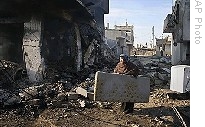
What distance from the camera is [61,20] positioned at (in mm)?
16047

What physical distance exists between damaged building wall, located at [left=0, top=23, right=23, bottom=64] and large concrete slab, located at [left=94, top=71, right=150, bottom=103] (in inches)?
334

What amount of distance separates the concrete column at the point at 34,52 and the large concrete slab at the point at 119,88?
6.11 metres

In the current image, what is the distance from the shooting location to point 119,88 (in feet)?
25.8

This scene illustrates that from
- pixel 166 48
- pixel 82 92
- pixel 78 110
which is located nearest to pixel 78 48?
pixel 82 92

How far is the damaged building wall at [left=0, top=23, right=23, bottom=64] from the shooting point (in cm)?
1498

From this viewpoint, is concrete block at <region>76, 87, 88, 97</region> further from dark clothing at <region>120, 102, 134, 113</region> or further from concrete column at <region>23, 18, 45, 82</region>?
concrete column at <region>23, 18, 45, 82</region>

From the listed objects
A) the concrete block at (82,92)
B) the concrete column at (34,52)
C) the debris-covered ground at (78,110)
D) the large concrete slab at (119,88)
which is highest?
the concrete column at (34,52)

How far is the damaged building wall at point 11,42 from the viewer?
1498 cm

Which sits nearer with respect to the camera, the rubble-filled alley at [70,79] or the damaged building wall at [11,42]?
the rubble-filled alley at [70,79]

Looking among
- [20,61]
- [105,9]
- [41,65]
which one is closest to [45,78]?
[41,65]

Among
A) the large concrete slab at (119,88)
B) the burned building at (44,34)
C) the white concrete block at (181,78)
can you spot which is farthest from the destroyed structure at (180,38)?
the burned building at (44,34)

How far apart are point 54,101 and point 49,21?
7341 millimetres

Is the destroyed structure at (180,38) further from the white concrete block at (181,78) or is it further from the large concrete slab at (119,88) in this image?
the large concrete slab at (119,88)

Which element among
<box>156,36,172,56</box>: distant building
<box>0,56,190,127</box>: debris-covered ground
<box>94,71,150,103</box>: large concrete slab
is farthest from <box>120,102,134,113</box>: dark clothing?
<box>156,36,172,56</box>: distant building
